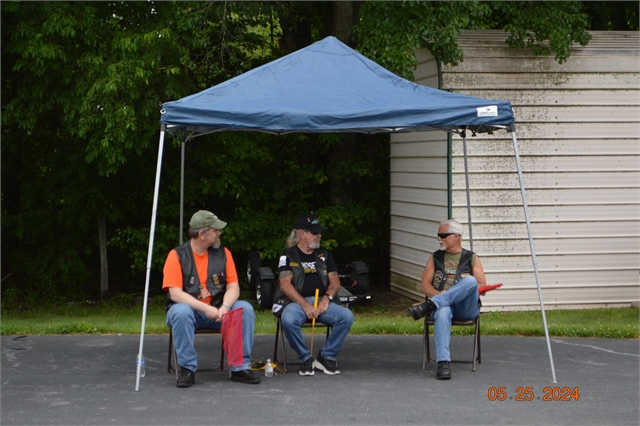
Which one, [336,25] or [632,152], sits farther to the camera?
[336,25]

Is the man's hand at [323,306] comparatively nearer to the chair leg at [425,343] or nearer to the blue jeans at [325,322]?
the blue jeans at [325,322]

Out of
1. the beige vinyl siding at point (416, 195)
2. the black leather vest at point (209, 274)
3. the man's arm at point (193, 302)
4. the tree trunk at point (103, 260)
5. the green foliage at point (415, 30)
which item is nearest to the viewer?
the man's arm at point (193, 302)

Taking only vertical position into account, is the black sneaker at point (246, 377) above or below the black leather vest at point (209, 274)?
below

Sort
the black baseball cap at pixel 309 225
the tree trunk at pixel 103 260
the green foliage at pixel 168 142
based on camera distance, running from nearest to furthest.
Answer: the black baseball cap at pixel 309 225
the green foliage at pixel 168 142
the tree trunk at pixel 103 260

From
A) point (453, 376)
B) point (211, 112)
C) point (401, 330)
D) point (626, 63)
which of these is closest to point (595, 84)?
point (626, 63)

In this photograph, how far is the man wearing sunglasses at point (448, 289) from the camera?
6559mm

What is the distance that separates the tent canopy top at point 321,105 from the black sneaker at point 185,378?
1864 millimetres

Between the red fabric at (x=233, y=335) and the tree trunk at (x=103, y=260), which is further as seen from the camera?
the tree trunk at (x=103, y=260)

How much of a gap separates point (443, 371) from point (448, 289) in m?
0.72

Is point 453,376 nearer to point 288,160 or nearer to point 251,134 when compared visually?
point 251,134

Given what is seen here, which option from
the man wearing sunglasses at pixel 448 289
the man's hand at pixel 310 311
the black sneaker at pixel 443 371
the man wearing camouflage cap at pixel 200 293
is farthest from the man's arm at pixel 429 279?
the man wearing camouflage cap at pixel 200 293

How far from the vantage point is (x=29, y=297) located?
45.6 ft

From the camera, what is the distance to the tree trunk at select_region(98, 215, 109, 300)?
1349 cm

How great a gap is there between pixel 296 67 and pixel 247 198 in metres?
5.13
